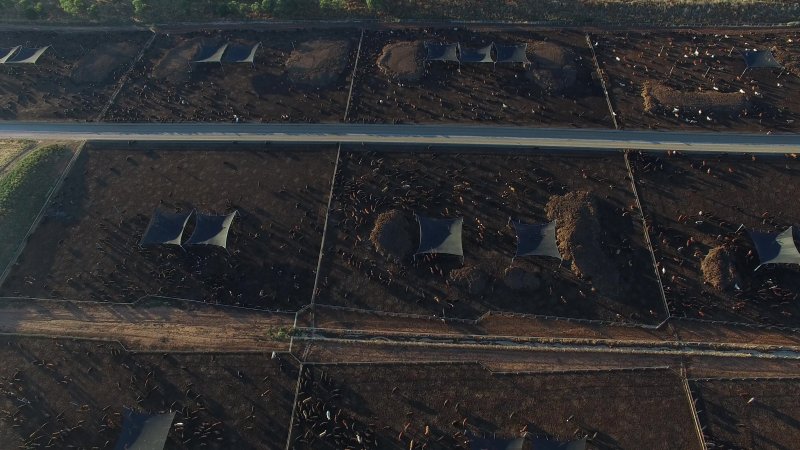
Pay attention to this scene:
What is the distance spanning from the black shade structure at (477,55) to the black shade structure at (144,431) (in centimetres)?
5920

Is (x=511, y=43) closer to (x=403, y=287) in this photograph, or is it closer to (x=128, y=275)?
(x=403, y=287)

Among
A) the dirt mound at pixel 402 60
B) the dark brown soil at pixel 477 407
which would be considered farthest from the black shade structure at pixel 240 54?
the dark brown soil at pixel 477 407

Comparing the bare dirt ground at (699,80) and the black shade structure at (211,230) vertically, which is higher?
the bare dirt ground at (699,80)

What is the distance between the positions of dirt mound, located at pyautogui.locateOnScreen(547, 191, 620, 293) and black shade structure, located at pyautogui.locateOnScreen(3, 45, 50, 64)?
84.2 meters

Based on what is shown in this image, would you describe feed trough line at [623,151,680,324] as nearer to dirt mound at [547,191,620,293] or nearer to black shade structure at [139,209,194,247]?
dirt mound at [547,191,620,293]

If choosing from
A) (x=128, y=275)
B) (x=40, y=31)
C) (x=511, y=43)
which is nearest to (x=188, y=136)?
(x=128, y=275)

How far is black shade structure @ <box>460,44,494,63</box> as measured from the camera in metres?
69.3

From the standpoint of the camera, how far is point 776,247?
4812 centimetres

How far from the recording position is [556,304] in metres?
48.0

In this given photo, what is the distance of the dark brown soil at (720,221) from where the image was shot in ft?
154

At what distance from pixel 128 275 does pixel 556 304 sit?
155 ft

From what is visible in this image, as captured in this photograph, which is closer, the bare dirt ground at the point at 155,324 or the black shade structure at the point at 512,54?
the bare dirt ground at the point at 155,324

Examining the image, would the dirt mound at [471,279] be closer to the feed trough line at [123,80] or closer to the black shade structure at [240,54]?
the black shade structure at [240,54]

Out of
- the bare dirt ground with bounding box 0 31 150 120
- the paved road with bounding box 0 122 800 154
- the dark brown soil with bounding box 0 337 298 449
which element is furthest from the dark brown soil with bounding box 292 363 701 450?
the bare dirt ground with bounding box 0 31 150 120
